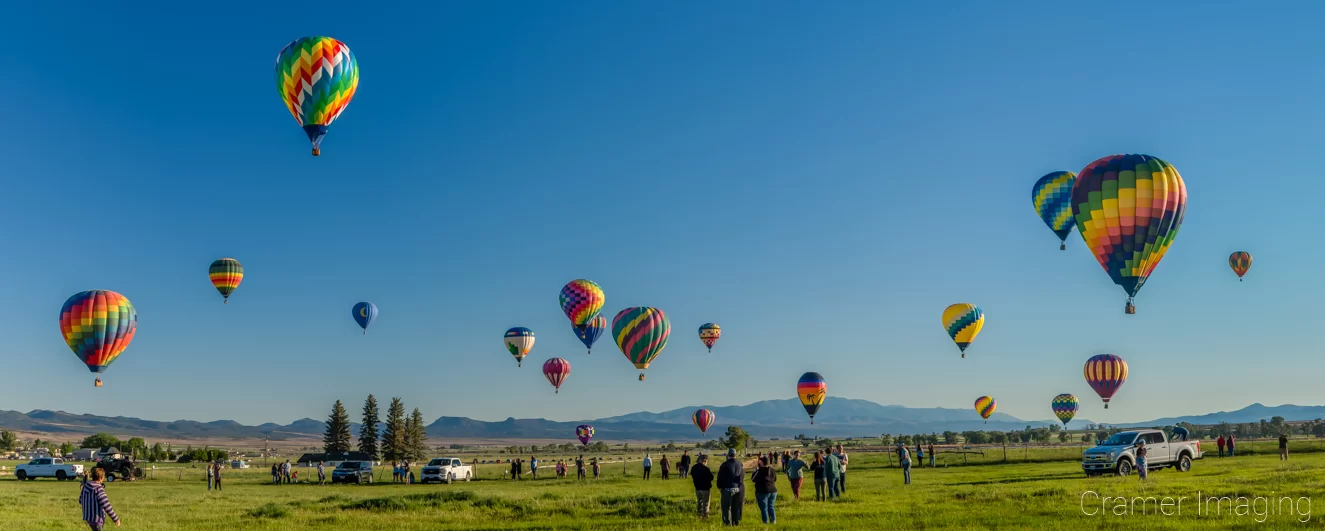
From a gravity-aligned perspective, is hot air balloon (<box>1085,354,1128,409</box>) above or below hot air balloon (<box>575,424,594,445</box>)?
above

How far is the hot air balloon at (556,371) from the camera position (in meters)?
90.4

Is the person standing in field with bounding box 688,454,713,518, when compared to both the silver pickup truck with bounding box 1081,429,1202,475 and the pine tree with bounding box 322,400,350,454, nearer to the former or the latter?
the silver pickup truck with bounding box 1081,429,1202,475

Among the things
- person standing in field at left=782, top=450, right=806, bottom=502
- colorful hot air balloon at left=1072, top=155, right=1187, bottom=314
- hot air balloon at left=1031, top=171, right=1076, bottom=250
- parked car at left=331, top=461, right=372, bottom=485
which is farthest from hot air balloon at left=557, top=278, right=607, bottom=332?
person standing in field at left=782, top=450, right=806, bottom=502

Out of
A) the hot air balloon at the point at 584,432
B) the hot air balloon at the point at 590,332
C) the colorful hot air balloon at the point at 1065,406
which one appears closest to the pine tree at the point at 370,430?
the hot air balloon at the point at 584,432

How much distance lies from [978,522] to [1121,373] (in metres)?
57.0

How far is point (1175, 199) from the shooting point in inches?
1661

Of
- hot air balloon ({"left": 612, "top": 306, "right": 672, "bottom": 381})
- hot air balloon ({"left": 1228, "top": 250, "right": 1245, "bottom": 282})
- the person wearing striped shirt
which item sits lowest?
the person wearing striped shirt

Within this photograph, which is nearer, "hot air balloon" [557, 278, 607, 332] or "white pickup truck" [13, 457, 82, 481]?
"white pickup truck" [13, 457, 82, 481]

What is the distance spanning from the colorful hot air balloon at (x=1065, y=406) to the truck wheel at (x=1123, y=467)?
70.4 metres

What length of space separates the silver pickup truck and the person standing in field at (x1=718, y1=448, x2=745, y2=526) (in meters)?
19.3

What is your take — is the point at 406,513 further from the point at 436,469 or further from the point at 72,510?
the point at 436,469

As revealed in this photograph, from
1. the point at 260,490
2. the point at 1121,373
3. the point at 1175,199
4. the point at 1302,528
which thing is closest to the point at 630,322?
the point at 260,490

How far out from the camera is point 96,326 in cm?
5916

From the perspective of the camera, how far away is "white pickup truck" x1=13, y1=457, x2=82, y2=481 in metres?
60.4
